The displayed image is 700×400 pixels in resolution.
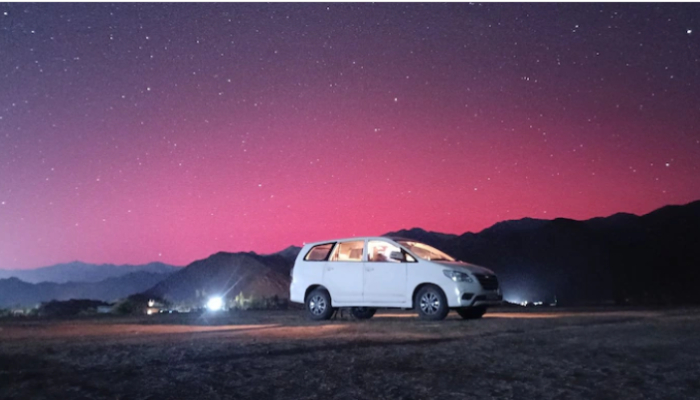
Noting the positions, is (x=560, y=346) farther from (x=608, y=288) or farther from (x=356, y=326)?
(x=608, y=288)

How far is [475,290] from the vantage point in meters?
17.6

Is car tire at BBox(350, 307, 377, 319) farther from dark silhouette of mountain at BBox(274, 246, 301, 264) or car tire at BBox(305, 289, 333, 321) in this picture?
dark silhouette of mountain at BBox(274, 246, 301, 264)

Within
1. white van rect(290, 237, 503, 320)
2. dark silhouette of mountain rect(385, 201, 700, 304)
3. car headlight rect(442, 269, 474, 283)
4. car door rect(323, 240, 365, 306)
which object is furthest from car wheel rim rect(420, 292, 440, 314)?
dark silhouette of mountain rect(385, 201, 700, 304)

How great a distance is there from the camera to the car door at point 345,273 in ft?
60.5

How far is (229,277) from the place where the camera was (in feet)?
256

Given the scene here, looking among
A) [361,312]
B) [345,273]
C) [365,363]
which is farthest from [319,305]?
[365,363]

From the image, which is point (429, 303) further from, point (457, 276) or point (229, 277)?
point (229, 277)

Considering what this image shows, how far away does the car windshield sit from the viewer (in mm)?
18269

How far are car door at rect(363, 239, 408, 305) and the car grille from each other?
5.64 ft

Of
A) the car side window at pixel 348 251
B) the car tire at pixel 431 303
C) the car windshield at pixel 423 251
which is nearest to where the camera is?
the car tire at pixel 431 303

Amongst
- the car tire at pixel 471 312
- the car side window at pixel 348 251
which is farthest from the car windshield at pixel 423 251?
the car tire at pixel 471 312

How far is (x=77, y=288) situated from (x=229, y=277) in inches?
1751

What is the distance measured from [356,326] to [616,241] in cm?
6207

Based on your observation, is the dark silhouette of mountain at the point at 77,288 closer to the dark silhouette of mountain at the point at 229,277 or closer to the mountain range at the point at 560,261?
the dark silhouette of mountain at the point at 229,277
